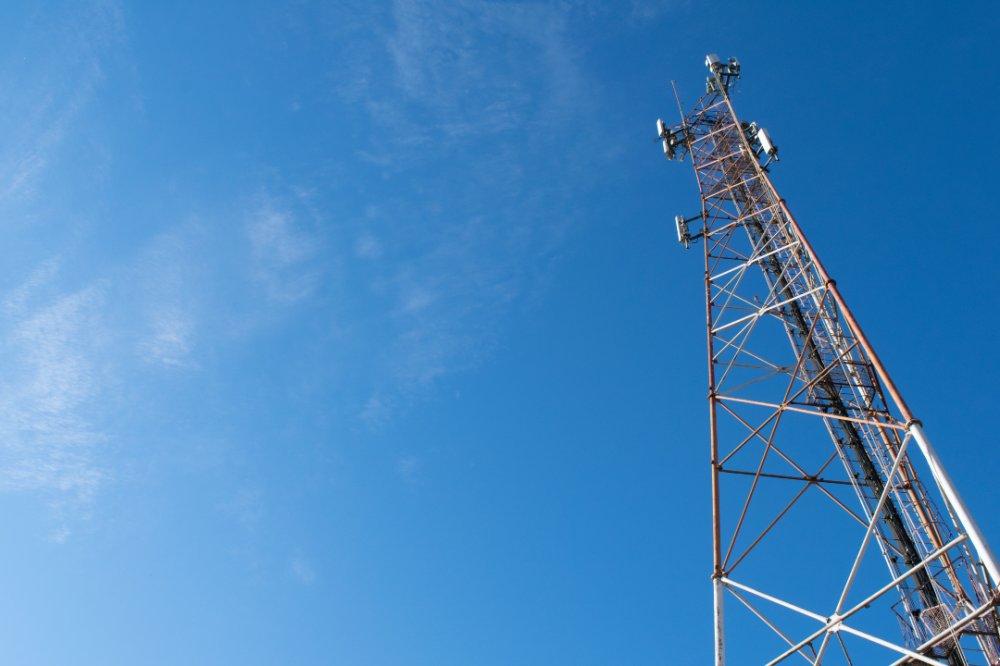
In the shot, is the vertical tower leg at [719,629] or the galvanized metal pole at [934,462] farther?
→ the vertical tower leg at [719,629]

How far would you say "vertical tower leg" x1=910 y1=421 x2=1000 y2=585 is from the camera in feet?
30.7

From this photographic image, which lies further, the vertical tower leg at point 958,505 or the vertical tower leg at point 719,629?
the vertical tower leg at point 719,629

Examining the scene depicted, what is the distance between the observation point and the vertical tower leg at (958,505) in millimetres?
9367

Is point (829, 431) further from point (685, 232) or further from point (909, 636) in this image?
point (685, 232)

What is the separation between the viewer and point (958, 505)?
1020 cm

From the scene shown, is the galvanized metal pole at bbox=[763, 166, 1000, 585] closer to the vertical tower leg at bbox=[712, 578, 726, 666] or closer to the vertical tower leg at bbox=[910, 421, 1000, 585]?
the vertical tower leg at bbox=[910, 421, 1000, 585]

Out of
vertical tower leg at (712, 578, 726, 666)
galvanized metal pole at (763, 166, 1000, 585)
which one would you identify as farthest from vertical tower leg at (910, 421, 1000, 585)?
vertical tower leg at (712, 578, 726, 666)

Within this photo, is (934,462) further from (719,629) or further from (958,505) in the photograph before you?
(719,629)

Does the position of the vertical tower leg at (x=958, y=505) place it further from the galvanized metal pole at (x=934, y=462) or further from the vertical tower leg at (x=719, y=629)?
the vertical tower leg at (x=719, y=629)

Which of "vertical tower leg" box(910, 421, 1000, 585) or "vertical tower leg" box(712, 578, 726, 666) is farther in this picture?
"vertical tower leg" box(712, 578, 726, 666)

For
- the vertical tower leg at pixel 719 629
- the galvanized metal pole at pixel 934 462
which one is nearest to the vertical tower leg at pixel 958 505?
the galvanized metal pole at pixel 934 462

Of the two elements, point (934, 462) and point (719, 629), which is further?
point (719, 629)

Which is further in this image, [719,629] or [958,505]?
[719,629]

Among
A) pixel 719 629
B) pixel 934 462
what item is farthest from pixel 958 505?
pixel 719 629
